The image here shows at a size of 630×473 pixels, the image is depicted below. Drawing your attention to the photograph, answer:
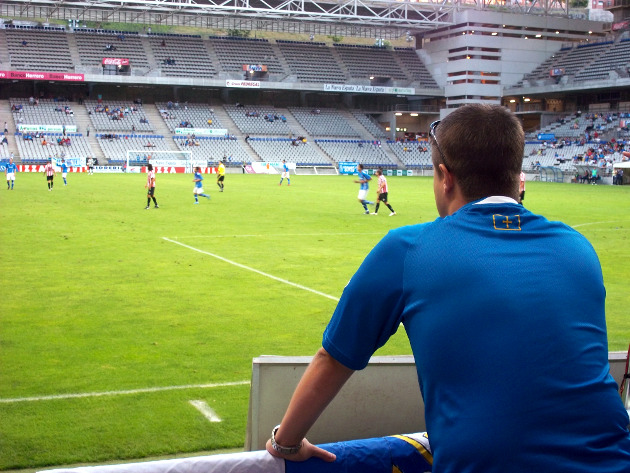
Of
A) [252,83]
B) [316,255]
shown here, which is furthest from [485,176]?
[252,83]

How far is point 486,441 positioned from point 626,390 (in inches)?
83.8

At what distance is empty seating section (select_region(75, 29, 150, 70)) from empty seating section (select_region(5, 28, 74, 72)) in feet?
5.21

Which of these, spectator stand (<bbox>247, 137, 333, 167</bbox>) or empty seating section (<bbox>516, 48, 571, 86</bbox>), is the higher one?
empty seating section (<bbox>516, 48, 571, 86</bbox>)

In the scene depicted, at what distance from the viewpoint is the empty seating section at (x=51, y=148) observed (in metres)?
64.5

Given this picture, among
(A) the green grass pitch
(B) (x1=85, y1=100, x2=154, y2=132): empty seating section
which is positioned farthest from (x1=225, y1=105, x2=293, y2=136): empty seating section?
(A) the green grass pitch

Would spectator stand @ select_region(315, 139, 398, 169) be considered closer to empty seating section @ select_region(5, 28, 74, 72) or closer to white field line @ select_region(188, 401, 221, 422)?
empty seating section @ select_region(5, 28, 74, 72)

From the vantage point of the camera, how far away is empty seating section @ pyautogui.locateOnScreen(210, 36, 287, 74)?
83044 mm

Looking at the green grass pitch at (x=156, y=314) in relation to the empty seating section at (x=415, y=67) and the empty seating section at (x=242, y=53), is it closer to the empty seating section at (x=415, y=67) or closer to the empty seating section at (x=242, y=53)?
the empty seating section at (x=242, y=53)

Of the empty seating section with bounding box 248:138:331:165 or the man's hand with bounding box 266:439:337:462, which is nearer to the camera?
the man's hand with bounding box 266:439:337:462

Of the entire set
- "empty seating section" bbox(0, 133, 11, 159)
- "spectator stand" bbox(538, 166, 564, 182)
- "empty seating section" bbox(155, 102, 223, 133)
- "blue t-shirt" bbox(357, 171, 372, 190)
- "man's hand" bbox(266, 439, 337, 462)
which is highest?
"empty seating section" bbox(155, 102, 223, 133)

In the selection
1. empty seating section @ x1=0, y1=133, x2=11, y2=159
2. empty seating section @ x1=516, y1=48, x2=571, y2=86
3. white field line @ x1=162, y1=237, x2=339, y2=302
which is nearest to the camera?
white field line @ x1=162, y1=237, x2=339, y2=302

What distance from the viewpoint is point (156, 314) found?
36.4 feet

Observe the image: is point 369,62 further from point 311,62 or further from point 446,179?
point 446,179

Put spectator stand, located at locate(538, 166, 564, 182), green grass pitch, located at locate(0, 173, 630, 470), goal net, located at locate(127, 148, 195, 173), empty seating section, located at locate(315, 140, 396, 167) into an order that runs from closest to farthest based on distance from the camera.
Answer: green grass pitch, located at locate(0, 173, 630, 470), spectator stand, located at locate(538, 166, 564, 182), goal net, located at locate(127, 148, 195, 173), empty seating section, located at locate(315, 140, 396, 167)
